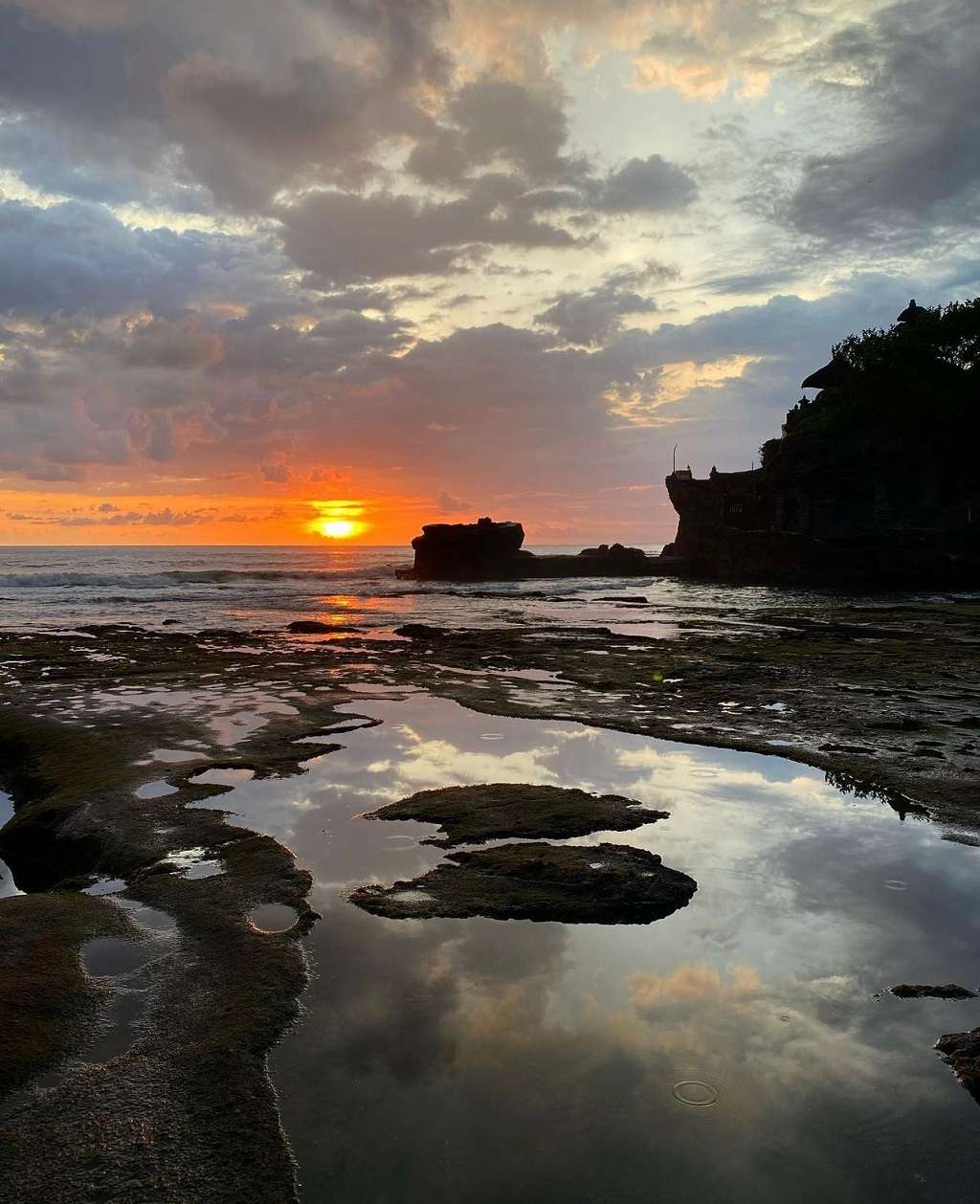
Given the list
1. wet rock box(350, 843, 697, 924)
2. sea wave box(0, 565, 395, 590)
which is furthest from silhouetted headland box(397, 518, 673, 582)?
wet rock box(350, 843, 697, 924)

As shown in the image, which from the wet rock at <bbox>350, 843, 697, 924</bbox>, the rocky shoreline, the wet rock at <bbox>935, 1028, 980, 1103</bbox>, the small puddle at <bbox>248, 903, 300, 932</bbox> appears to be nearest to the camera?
the rocky shoreline

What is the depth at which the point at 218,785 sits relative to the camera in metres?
8.56

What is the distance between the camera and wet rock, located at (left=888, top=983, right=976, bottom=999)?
14.4ft

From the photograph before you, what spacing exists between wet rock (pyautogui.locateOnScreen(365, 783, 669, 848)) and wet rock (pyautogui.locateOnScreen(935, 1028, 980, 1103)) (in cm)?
331

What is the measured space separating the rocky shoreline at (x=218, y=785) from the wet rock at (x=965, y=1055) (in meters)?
3.06

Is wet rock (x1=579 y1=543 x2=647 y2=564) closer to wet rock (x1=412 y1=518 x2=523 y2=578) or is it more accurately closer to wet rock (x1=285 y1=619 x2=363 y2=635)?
wet rock (x1=412 y1=518 x2=523 y2=578)

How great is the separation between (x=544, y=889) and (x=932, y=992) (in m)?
2.49

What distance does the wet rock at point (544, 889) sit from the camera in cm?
549

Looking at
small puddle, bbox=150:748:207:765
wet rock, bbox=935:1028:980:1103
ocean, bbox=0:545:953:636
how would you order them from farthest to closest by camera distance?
ocean, bbox=0:545:953:636, small puddle, bbox=150:748:207:765, wet rock, bbox=935:1028:980:1103

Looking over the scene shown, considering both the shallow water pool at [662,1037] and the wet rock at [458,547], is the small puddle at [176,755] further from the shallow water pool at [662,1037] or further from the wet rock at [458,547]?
the wet rock at [458,547]

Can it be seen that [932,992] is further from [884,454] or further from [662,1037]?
[884,454]

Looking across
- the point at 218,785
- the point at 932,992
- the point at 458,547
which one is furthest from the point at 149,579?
the point at 932,992

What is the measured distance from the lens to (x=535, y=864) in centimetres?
616

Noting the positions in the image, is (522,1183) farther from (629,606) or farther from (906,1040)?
(629,606)
